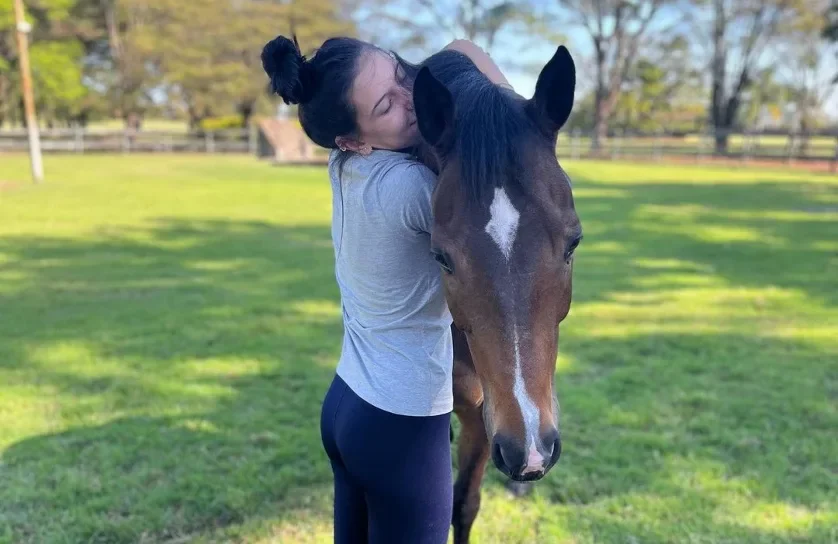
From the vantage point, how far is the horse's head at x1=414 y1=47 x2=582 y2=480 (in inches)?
50.1

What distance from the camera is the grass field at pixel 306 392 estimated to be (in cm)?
288

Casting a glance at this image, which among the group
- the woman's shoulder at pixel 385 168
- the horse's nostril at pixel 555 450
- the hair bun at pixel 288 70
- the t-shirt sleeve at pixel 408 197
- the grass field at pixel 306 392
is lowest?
the grass field at pixel 306 392

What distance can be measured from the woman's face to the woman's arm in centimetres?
56

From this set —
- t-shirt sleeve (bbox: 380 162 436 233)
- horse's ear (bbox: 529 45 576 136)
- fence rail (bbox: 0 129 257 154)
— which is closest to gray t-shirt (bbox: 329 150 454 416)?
t-shirt sleeve (bbox: 380 162 436 233)

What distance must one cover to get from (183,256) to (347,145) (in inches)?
294

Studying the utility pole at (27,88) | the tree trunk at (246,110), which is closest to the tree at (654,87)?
the tree trunk at (246,110)

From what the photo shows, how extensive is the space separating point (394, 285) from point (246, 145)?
113ft

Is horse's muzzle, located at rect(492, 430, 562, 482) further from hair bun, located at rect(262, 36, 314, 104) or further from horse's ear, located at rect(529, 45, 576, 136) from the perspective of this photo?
hair bun, located at rect(262, 36, 314, 104)

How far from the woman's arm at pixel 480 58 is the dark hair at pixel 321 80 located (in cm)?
61

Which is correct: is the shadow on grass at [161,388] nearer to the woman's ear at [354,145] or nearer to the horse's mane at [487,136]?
the woman's ear at [354,145]

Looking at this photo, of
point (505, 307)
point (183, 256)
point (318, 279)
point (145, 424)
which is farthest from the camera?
point (183, 256)

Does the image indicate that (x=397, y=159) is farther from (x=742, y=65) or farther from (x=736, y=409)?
(x=742, y=65)

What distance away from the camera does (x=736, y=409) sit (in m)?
3.93

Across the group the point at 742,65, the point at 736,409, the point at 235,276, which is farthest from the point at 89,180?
the point at 742,65
